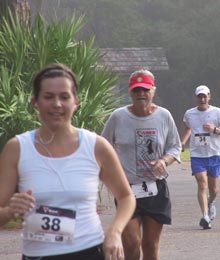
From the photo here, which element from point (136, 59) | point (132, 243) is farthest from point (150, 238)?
point (136, 59)

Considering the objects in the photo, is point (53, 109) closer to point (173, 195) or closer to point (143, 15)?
point (173, 195)

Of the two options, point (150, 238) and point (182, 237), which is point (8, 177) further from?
point (182, 237)

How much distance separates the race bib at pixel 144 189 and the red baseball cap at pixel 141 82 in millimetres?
783

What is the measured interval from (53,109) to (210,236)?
7307 mm

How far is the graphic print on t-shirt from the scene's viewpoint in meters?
7.41

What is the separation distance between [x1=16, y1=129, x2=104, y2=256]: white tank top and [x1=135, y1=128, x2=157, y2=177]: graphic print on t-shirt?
3001mm

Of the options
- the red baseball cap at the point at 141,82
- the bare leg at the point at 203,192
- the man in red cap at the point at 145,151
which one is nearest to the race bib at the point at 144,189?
the man in red cap at the point at 145,151

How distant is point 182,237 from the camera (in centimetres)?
1137

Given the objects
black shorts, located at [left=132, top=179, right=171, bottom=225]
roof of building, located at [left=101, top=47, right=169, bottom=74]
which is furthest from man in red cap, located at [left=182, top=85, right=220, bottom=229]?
roof of building, located at [left=101, top=47, right=169, bottom=74]

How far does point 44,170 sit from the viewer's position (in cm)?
432

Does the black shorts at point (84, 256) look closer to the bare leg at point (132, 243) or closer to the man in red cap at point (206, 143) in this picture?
the bare leg at point (132, 243)

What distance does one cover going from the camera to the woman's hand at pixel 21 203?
4.18 m

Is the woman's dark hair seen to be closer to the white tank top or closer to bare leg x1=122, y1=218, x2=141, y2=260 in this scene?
the white tank top

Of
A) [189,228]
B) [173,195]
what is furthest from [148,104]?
[173,195]
